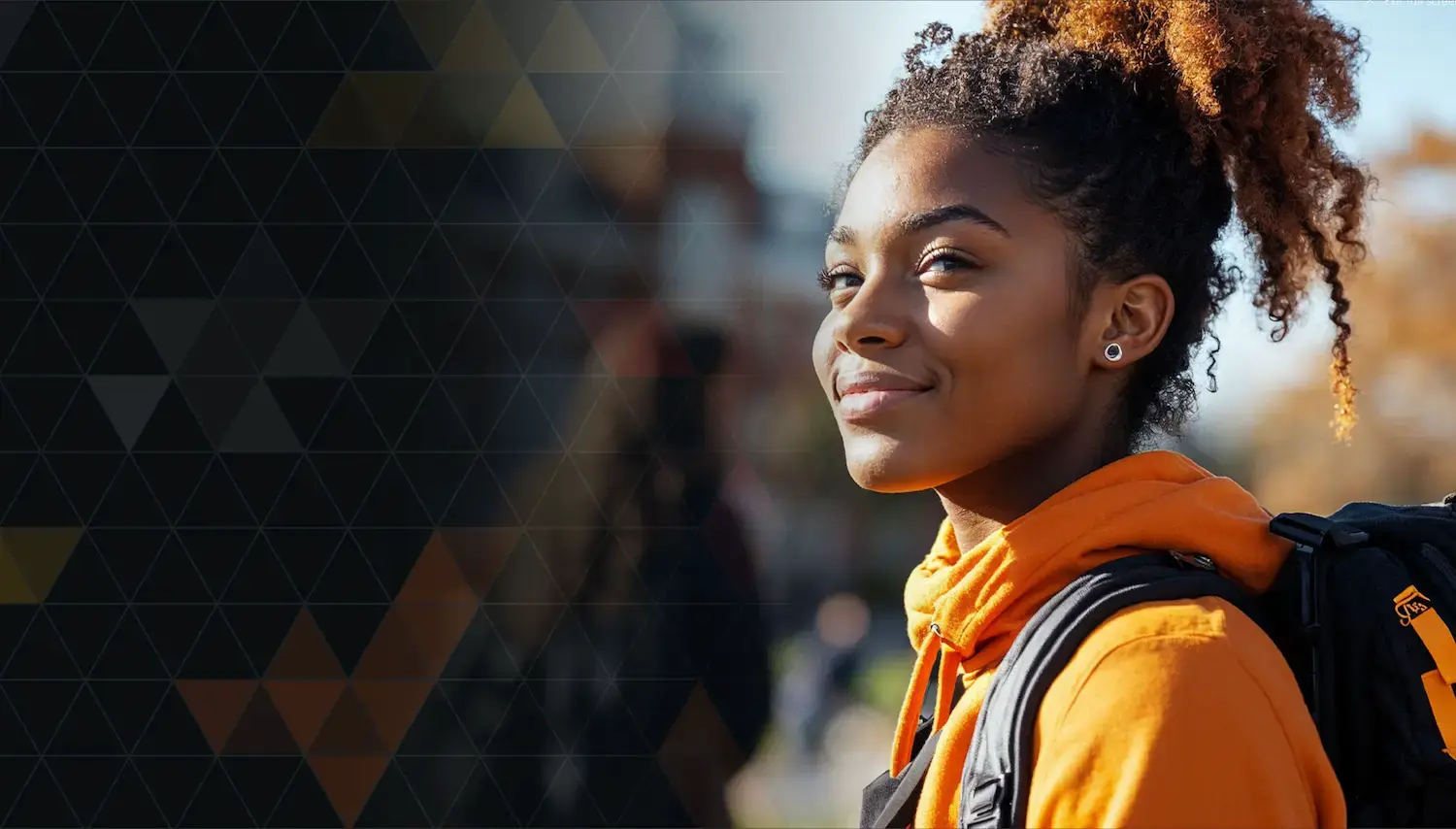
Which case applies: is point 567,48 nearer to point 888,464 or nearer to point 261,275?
point 261,275

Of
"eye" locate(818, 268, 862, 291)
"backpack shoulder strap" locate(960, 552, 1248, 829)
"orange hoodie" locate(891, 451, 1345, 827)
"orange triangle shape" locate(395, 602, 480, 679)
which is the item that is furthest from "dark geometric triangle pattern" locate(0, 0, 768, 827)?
"backpack shoulder strap" locate(960, 552, 1248, 829)

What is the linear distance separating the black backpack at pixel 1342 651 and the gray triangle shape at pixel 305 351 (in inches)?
105

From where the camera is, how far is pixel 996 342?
1.18 meters

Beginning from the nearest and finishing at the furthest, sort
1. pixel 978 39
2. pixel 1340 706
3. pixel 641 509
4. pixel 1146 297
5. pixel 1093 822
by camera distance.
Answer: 1. pixel 1093 822
2. pixel 1340 706
3. pixel 1146 297
4. pixel 978 39
5. pixel 641 509

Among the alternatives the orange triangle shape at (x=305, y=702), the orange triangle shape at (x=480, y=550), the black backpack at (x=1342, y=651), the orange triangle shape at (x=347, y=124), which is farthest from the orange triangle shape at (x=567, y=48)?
the black backpack at (x=1342, y=651)

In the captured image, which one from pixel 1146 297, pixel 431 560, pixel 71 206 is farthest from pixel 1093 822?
pixel 71 206

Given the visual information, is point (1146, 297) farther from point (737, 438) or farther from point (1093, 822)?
point (737, 438)

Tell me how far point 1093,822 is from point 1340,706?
13.1 inches

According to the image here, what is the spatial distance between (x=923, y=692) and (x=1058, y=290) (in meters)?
0.48

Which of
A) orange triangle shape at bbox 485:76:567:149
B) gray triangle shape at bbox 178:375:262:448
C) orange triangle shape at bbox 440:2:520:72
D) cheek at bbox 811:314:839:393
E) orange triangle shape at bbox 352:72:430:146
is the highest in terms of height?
orange triangle shape at bbox 440:2:520:72

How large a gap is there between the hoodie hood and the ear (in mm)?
113

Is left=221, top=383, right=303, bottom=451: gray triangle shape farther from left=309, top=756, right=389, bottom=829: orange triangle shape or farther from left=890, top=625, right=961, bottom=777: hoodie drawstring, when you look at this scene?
left=890, top=625, right=961, bottom=777: hoodie drawstring

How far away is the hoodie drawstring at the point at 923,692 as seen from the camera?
4.09 ft

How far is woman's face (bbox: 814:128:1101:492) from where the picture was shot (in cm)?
118
